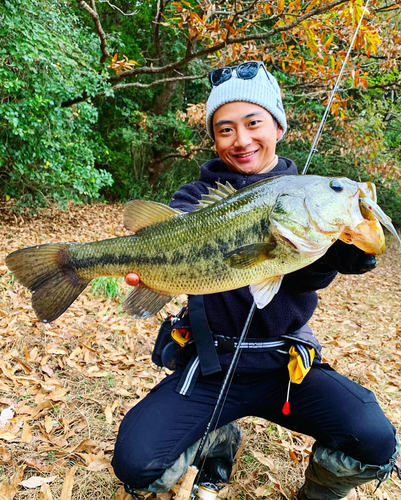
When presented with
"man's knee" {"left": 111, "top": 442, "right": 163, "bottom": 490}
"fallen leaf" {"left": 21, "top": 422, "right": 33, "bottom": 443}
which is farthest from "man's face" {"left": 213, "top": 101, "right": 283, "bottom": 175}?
"fallen leaf" {"left": 21, "top": 422, "right": 33, "bottom": 443}

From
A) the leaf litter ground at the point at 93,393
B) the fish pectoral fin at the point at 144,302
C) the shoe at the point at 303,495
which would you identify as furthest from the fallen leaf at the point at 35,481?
the shoe at the point at 303,495

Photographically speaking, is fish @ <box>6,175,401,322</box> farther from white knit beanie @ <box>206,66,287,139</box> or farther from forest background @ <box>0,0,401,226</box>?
forest background @ <box>0,0,401,226</box>

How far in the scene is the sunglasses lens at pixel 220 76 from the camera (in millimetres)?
2621

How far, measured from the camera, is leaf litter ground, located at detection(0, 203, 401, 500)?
2479 mm

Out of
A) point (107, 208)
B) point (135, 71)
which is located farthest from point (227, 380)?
point (107, 208)

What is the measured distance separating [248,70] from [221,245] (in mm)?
1485

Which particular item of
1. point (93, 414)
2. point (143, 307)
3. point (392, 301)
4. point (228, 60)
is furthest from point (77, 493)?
point (392, 301)

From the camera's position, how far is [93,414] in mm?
3064

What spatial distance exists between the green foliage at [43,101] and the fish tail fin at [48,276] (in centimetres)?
435

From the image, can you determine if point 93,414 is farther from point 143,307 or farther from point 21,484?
A: point 143,307

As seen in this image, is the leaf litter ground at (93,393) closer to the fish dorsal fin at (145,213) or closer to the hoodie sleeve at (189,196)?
the fish dorsal fin at (145,213)

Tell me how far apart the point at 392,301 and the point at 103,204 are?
29.8ft

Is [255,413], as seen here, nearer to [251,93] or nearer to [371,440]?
[371,440]

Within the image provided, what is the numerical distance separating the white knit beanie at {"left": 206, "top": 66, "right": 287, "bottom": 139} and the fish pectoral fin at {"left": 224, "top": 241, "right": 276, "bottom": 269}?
1190 millimetres
